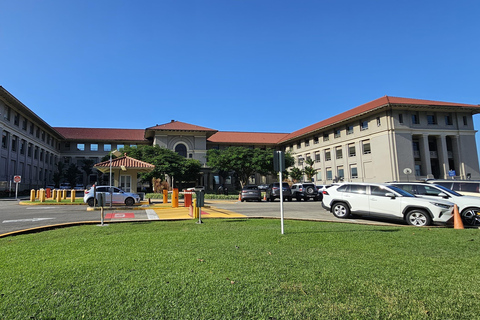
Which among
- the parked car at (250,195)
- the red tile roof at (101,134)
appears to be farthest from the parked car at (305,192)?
the red tile roof at (101,134)

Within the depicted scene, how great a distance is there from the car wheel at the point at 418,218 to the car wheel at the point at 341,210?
2415 millimetres

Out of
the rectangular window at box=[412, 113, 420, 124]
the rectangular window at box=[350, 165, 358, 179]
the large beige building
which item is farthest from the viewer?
the rectangular window at box=[350, 165, 358, 179]

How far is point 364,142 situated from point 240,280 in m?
45.3

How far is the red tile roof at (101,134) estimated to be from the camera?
62.4m

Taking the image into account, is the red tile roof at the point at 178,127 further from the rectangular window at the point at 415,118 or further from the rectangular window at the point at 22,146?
the rectangular window at the point at 415,118

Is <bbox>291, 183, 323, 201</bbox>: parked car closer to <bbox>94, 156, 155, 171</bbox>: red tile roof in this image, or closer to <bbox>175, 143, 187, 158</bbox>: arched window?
<bbox>94, 156, 155, 171</bbox>: red tile roof

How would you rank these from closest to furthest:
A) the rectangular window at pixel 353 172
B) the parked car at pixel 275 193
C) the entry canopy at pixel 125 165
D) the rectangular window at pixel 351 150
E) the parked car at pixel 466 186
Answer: the parked car at pixel 466 186
the entry canopy at pixel 125 165
the parked car at pixel 275 193
the rectangular window at pixel 353 172
the rectangular window at pixel 351 150

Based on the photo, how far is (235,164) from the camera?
44.5 metres

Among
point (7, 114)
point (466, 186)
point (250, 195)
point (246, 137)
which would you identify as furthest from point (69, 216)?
point (246, 137)

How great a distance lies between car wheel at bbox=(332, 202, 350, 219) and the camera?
1262cm

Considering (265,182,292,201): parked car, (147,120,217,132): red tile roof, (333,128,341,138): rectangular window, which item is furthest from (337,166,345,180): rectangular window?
(147,120,217,132): red tile roof

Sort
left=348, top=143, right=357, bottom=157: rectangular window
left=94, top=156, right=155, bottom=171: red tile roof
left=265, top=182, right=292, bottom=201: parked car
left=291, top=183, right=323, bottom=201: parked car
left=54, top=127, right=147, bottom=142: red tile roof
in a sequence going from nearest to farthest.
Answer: left=94, top=156, right=155, bottom=171: red tile roof, left=265, top=182, right=292, bottom=201: parked car, left=291, top=183, right=323, bottom=201: parked car, left=348, top=143, right=357, bottom=157: rectangular window, left=54, top=127, right=147, bottom=142: red tile roof

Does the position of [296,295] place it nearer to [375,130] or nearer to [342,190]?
[342,190]

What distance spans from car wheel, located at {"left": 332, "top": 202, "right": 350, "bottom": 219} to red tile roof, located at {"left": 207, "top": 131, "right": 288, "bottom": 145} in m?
51.1
